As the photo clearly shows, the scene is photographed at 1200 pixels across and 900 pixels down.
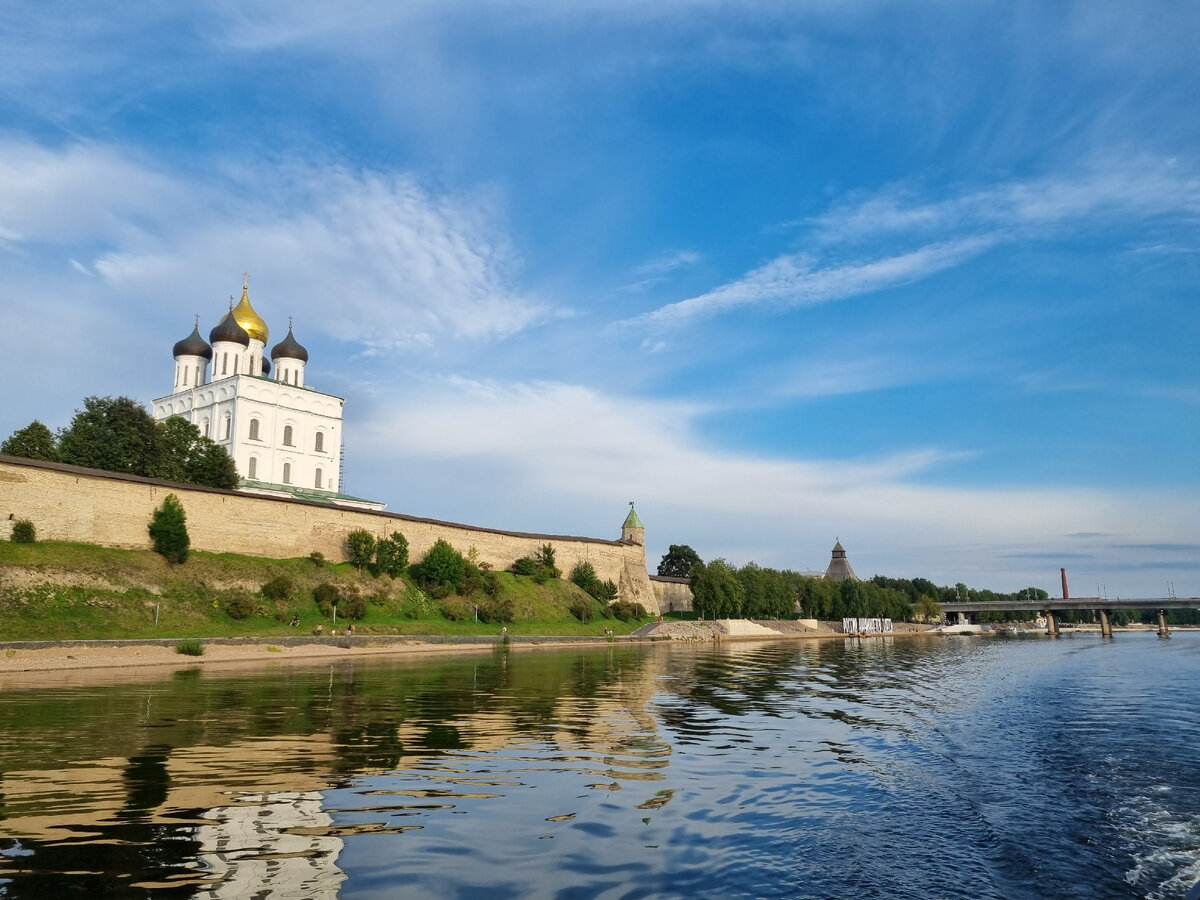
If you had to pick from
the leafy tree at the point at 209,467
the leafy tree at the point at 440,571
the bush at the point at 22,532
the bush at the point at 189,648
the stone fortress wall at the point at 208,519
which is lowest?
the bush at the point at 189,648

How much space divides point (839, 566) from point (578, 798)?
543 ft

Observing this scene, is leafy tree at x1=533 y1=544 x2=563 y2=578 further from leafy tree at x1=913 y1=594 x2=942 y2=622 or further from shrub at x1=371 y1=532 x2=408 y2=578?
leafy tree at x1=913 y1=594 x2=942 y2=622

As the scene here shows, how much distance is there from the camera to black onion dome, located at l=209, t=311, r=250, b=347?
7769 cm

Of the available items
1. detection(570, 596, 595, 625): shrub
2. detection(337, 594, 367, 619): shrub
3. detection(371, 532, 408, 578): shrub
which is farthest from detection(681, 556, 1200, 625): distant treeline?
detection(337, 594, 367, 619): shrub

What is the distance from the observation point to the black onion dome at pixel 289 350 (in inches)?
3246

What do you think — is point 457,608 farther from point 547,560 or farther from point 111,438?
point 111,438

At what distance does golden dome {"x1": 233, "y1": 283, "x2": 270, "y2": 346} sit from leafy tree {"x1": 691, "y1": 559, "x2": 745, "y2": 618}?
174ft

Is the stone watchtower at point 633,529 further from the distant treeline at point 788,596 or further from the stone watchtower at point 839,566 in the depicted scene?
the stone watchtower at point 839,566

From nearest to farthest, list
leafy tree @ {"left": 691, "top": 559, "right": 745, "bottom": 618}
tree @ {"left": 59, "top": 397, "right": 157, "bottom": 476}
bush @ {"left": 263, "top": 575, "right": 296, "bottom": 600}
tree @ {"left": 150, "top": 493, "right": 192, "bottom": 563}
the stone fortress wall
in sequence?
the stone fortress wall < tree @ {"left": 150, "top": 493, "right": 192, "bottom": 563} < bush @ {"left": 263, "top": 575, "right": 296, "bottom": 600} < tree @ {"left": 59, "top": 397, "right": 157, "bottom": 476} < leafy tree @ {"left": 691, "top": 559, "right": 745, "bottom": 618}

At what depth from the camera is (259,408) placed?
7669cm

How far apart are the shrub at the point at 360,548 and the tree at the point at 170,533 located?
1306 centimetres

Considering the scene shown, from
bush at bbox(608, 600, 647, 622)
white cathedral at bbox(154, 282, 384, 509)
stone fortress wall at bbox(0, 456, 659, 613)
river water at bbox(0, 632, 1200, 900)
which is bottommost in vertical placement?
river water at bbox(0, 632, 1200, 900)

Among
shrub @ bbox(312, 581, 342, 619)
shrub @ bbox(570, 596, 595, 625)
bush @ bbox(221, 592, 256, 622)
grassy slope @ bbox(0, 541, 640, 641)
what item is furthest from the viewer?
shrub @ bbox(570, 596, 595, 625)

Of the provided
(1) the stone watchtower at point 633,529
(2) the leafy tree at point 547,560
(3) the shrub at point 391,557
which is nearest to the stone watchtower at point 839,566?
(1) the stone watchtower at point 633,529
